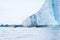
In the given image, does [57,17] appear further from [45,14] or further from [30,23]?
[30,23]

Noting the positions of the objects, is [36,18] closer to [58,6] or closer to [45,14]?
[45,14]

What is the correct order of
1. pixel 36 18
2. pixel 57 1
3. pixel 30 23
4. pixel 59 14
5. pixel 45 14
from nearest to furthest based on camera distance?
pixel 57 1 → pixel 59 14 → pixel 45 14 → pixel 30 23 → pixel 36 18

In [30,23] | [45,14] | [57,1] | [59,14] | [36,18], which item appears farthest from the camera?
[36,18]

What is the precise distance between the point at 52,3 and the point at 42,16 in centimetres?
712

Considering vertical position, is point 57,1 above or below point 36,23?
above

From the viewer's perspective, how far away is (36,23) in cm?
2030

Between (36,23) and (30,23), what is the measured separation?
2.69 ft

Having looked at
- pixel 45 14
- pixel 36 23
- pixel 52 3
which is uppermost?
pixel 52 3

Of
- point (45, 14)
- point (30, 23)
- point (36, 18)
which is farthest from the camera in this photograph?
point (36, 18)

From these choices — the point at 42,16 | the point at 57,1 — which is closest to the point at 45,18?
the point at 42,16

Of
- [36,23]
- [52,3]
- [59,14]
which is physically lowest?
[36,23]

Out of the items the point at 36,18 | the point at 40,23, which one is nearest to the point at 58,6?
the point at 40,23

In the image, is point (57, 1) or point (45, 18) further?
point (45, 18)

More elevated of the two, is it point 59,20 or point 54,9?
point 54,9
